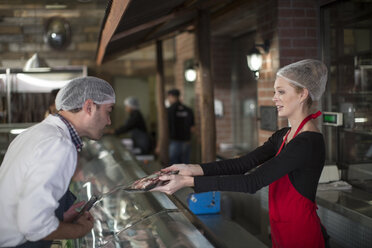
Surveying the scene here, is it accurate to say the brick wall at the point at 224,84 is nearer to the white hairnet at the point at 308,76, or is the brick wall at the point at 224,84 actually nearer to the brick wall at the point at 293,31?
the brick wall at the point at 293,31

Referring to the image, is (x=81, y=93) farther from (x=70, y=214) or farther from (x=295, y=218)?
(x=295, y=218)

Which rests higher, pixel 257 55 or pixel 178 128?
pixel 257 55

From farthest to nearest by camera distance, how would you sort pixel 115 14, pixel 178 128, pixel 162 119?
pixel 178 128 < pixel 162 119 < pixel 115 14

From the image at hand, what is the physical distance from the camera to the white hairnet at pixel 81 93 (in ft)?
6.82

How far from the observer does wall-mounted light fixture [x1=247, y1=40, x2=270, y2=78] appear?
193 inches

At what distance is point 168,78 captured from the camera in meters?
11.6

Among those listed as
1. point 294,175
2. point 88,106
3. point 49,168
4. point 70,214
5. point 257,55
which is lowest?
point 70,214

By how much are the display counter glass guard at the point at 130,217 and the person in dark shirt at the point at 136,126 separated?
428 cm

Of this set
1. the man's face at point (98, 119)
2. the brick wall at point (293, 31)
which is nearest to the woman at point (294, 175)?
the man's face at point (98, 119)

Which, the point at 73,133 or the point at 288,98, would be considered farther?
the point at 288,98

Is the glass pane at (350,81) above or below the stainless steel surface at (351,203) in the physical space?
above

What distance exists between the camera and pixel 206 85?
16.6ft

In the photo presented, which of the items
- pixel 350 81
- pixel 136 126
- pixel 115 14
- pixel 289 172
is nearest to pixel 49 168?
pixel 289 172

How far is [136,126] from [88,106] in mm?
6604
